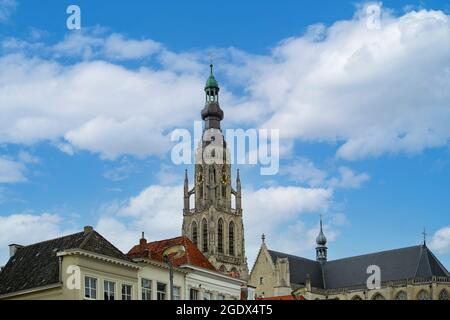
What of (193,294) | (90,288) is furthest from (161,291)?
(90,288)

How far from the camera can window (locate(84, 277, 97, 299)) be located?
4234cm

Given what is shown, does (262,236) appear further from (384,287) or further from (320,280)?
(384,287)

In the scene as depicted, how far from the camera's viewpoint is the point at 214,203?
13900 cm

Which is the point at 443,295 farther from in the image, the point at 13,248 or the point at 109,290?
the point at 109,290

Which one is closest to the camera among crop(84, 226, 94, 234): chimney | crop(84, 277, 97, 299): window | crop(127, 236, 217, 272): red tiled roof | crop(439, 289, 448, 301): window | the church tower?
crop(84, 277, 97, 299): window

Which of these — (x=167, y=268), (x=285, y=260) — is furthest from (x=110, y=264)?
(x=285, y=260)

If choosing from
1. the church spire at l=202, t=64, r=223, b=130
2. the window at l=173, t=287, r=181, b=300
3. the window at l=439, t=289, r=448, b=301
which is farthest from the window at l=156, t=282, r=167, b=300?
the church spire at l=202, t=64, r=223, b=130

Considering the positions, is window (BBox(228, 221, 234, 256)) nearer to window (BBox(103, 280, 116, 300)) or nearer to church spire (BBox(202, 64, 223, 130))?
Result: church spire (BBox(202, 64, 223, 130))

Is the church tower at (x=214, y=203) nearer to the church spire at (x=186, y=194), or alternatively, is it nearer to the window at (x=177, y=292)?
the church spire at (x=186, y=194)

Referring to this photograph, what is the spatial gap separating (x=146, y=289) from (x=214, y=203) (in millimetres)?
91912

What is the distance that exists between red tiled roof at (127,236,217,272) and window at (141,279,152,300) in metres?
2.73
